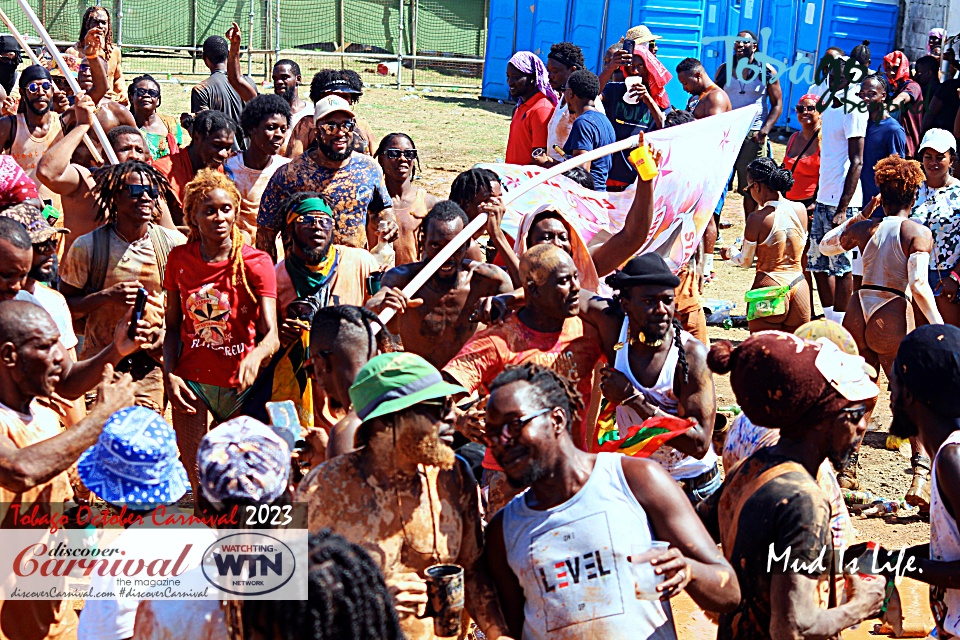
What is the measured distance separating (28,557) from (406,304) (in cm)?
212

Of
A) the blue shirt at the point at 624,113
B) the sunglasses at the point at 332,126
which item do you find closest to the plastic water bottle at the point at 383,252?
the sunglasses at the point at 332,126

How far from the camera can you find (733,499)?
11.5 ft

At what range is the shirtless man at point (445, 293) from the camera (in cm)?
577

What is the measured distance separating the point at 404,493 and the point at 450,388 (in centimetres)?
34

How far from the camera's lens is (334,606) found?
243 centimetres

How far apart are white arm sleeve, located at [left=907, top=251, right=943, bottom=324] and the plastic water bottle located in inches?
129

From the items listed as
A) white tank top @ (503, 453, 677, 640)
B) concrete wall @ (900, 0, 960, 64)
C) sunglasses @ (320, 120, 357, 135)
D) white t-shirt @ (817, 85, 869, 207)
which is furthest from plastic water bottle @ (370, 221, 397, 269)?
concrete wall @ (900, 0, 960, 64)

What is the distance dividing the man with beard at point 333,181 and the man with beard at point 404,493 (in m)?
3.40

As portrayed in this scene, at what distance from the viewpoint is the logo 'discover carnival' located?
5453 mm

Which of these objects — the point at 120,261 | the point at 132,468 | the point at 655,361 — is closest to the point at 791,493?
the point at 655,361

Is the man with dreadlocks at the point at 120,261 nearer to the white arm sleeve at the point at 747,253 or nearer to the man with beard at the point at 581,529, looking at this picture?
the man with beard at the point at 581,529

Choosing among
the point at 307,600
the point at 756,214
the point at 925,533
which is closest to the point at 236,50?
the point at 756,214

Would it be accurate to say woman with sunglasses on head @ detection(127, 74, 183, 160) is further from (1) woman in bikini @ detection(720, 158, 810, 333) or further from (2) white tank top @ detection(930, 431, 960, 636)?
(2) white tank top @ detection(930, 431, 960, 636)

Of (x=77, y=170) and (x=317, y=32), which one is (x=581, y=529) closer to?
(x=77, y=170)
